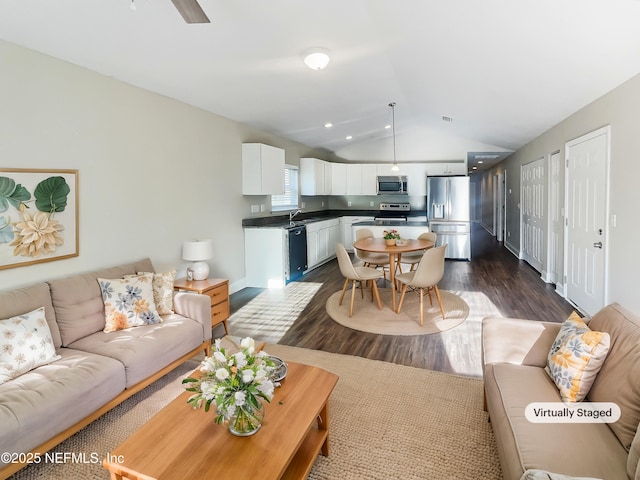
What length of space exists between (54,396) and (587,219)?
4947 mm

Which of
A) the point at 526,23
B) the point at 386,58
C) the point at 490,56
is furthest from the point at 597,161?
the point at 386,58

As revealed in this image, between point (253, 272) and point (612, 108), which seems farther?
point (253, 272)

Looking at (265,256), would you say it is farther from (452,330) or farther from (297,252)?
(452,330)

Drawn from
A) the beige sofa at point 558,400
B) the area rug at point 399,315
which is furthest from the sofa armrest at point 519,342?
the area rug at point 399,315

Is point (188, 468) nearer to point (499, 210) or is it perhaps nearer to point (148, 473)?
point (148, 473)

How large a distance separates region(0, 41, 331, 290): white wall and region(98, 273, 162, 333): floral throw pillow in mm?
392

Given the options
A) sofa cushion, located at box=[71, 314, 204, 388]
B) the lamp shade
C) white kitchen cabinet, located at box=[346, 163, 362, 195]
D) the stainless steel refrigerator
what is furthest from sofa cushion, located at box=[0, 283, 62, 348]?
white kitchen cabinet, located at box=[346, 163, 362, 195]

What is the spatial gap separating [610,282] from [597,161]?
4.07 feet

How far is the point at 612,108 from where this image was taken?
346 cm

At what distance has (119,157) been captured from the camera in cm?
337

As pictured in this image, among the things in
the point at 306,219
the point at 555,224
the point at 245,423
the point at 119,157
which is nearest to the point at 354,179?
the point at 306,219

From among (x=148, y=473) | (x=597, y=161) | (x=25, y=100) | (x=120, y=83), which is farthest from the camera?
(x=597, y=161)

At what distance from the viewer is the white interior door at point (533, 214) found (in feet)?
19.9

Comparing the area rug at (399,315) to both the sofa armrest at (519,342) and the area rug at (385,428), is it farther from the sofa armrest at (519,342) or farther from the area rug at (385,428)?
the sofa armrest at (519,342)
